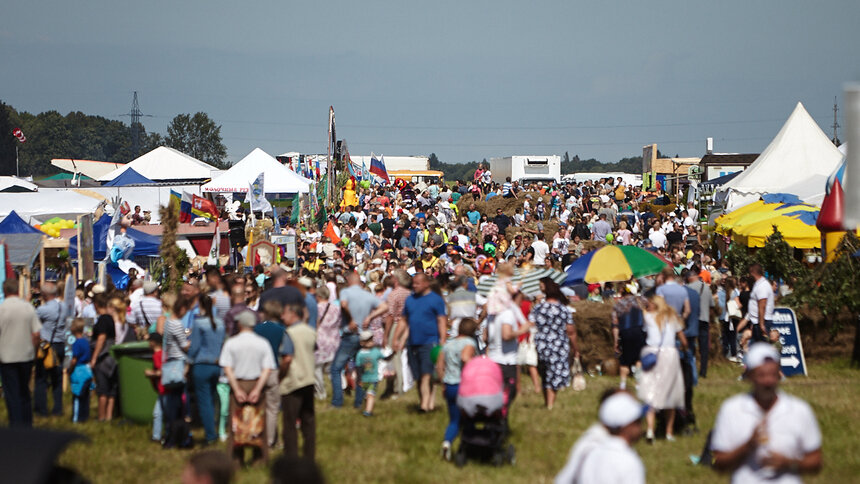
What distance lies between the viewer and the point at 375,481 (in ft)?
27.7

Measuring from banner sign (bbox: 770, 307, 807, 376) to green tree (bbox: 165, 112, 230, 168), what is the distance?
152504 mm

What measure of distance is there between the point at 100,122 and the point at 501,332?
19239 cm

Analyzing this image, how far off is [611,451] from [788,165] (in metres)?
25.9

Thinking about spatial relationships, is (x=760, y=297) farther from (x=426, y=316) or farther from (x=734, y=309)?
(x=426, y=316)

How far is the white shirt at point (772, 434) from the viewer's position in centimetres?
475

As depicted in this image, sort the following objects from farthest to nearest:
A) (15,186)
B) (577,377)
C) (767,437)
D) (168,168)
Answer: (168,168) → (15,186) → (577,377) → (767,437)

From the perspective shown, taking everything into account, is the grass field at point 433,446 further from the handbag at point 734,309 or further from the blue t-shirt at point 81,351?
the handbag at point 734,309

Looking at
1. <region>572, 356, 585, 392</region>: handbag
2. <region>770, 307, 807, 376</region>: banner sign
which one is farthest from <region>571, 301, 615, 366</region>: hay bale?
Answer: <region>770, 307, 807, 376</region>: banner sign

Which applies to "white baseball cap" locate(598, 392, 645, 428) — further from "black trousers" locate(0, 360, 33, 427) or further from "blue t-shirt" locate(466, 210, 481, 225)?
"blue t-shirt" locate(466, 210, 481, 225)

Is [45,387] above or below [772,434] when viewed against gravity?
below

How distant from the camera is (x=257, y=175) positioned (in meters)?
30.7

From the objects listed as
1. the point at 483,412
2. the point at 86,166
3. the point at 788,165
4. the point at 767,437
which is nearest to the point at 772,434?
the point at 767,437

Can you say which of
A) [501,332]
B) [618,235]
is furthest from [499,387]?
[618,235]

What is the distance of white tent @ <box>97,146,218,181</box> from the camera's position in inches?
1953
